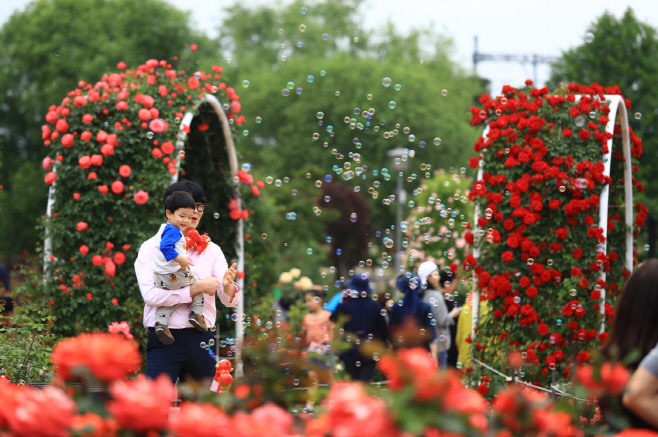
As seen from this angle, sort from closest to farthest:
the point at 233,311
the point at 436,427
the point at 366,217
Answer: the point at 436,427 → the point at 233,311 → the point at 366,217

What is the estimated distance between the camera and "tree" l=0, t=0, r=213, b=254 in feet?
72.7

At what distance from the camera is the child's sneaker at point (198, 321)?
11.1 feet

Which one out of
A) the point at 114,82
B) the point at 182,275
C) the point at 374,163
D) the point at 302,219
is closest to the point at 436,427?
the point at 182,275

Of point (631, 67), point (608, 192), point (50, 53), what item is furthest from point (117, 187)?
point (631, 67)

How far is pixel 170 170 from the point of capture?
636cm

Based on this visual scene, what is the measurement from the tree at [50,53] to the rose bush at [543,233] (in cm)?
1790

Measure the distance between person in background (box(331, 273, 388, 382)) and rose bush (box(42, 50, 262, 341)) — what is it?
1885mm

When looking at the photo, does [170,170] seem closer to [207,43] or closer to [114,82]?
[114,82]

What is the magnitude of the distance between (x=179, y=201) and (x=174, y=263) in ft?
1.00

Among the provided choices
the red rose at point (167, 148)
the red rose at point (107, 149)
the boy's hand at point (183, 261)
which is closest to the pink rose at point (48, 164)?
the red rose at point (107, 149)

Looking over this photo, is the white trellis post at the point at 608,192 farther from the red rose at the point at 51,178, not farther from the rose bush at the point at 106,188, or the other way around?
the red rose at the point at 51,178

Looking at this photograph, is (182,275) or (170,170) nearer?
(182,275)

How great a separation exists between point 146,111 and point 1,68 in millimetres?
20319

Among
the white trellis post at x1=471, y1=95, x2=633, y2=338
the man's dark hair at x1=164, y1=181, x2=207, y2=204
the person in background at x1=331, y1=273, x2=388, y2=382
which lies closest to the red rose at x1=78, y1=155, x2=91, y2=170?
the person in background at x1=331, y1=273, x2=388, y2=382
